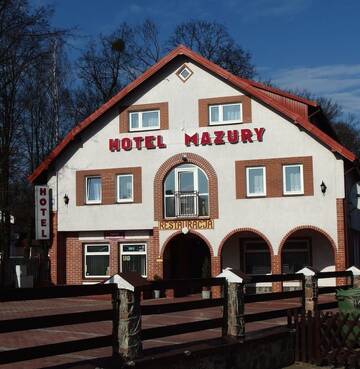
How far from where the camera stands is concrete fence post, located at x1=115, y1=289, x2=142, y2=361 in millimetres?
8023

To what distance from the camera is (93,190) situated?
1134 inches

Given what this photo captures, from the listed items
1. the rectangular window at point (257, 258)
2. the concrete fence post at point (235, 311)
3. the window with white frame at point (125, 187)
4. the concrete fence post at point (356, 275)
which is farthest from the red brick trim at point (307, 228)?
the concrete fence post at point (235, 311)

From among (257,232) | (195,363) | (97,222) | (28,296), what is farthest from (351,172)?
(28,296)

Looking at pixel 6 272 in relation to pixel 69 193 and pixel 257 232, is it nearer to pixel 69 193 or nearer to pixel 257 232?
pixel 69 193

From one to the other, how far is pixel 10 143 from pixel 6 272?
6998mm

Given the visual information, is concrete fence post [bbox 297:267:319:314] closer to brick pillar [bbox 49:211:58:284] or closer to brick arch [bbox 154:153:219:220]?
brick arch [bbox 154:153:219:220]

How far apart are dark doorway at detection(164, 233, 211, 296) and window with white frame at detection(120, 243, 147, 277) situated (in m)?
1.13

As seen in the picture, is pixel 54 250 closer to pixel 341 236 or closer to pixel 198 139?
pixel 198 139

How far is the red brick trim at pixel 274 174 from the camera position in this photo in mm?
25328

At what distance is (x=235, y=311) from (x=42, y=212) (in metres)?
19.3

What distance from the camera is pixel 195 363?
9.05 m

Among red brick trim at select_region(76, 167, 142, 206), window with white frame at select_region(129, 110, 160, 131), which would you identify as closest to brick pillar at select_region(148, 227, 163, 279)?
red brick trim at select_region(76, 167, 142, 206)

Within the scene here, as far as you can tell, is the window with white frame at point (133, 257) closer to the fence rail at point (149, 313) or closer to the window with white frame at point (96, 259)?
the window with white frame at point (96, 259)

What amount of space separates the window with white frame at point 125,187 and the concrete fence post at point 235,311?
1774 centimetres
